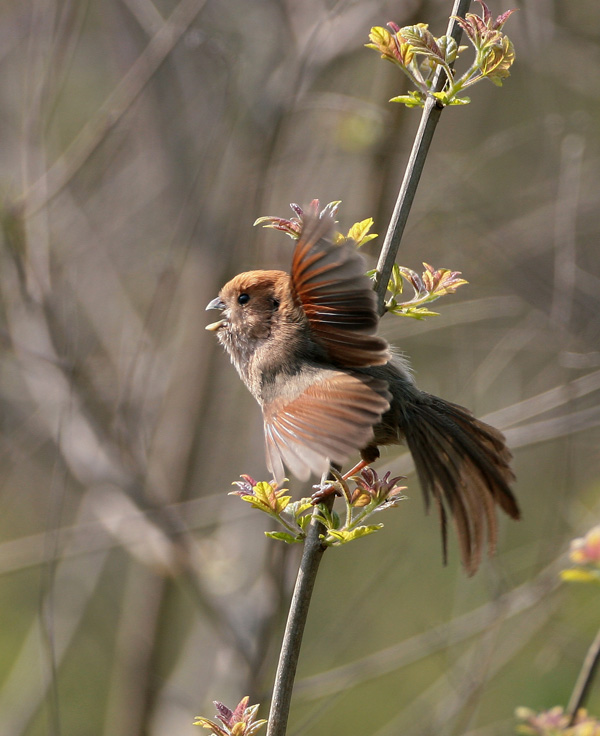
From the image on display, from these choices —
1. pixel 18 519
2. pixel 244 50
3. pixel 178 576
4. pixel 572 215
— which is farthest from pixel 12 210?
pixel 18 519

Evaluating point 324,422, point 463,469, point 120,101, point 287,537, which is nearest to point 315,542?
point 287,537

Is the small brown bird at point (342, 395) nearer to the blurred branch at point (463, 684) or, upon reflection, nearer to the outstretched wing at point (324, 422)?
the outstretched wing at point (324, 422)

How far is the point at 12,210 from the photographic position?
427 cm

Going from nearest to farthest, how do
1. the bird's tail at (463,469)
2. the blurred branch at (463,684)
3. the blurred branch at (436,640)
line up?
1. the bird's tail at (463,469)
2. the blurred branch at (463,684)
3. the blurred branch at (436,640)

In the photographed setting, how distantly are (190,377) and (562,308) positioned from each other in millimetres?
2313

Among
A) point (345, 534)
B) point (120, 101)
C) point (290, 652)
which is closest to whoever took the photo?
point (290, 652)

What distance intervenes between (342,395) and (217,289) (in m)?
3.01

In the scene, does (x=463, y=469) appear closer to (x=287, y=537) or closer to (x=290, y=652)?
(x=287, y=537)

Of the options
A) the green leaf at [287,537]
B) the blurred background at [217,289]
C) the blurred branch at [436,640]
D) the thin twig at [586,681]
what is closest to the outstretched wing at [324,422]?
the green leaf at [287,537]

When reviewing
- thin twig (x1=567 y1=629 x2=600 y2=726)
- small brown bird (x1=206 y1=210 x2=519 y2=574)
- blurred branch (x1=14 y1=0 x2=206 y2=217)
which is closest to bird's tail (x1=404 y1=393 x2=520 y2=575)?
small brown bird (x1=206 y1=210 x2=519 y2=574)

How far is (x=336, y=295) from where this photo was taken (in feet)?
6.70

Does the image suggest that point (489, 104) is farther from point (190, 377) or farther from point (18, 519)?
point (18, 519)

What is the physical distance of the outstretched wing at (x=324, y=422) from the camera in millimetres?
1944

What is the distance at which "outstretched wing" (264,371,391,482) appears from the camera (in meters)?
1.94
